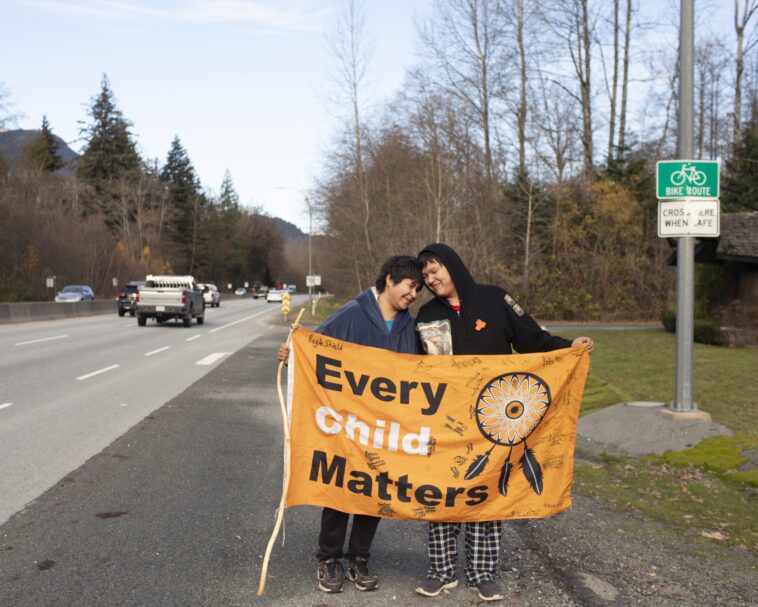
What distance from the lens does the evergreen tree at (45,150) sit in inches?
3533

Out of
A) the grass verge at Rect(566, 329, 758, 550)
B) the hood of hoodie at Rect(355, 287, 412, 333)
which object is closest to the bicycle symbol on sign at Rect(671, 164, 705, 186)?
the grass verge at Rect(566, 329, 758, 550)

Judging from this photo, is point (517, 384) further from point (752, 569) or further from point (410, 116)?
point (410, 116)

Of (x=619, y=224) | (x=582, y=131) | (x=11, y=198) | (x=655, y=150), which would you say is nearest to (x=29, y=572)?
(x=619, y=224)

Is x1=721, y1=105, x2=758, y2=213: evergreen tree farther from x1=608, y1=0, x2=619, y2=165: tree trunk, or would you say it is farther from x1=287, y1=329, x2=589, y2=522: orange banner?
x1=287, y1=329, x2=589, y2=522: orange banner

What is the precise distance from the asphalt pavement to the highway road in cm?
51

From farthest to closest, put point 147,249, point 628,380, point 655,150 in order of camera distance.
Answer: point 147,249
point 655,150
point 628,380

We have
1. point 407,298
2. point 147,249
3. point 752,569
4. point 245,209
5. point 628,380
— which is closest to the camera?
point 407,298

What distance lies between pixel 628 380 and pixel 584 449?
5.29 m

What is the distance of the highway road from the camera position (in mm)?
7578

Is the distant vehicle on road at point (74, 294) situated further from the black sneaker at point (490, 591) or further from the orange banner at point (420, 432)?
the black sneaker at point (490, 591)

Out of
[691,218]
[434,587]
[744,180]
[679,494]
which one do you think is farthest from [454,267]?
[744,180]

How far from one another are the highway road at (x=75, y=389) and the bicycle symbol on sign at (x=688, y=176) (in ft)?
23.8

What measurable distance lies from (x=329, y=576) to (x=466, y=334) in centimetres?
158

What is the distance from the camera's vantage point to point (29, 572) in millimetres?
4609
